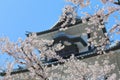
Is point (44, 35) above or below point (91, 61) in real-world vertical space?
above

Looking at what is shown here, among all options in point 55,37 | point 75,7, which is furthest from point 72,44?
point 75,7

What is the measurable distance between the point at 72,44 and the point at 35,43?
6723 mm

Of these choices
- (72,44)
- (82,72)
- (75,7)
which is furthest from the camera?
(72,44)

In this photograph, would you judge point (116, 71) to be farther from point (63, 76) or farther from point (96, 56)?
point (63, 76)

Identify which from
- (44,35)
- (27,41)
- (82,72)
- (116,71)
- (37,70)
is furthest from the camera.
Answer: (44,35)

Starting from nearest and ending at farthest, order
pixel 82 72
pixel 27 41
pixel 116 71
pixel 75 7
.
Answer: pixel 75 7
pixel 82 72
pixel 27 41
pixel 116 71

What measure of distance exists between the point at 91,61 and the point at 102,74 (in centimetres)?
386

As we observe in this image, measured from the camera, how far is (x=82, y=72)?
31.1 ft

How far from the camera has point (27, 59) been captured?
340 inches

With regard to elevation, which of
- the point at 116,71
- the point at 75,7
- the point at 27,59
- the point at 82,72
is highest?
the point at 75,7

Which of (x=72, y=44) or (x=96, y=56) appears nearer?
(x=96, y=56)

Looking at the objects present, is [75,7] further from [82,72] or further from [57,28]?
[57,28]

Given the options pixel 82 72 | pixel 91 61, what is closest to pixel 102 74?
pixel 82 72

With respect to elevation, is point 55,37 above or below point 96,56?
above
